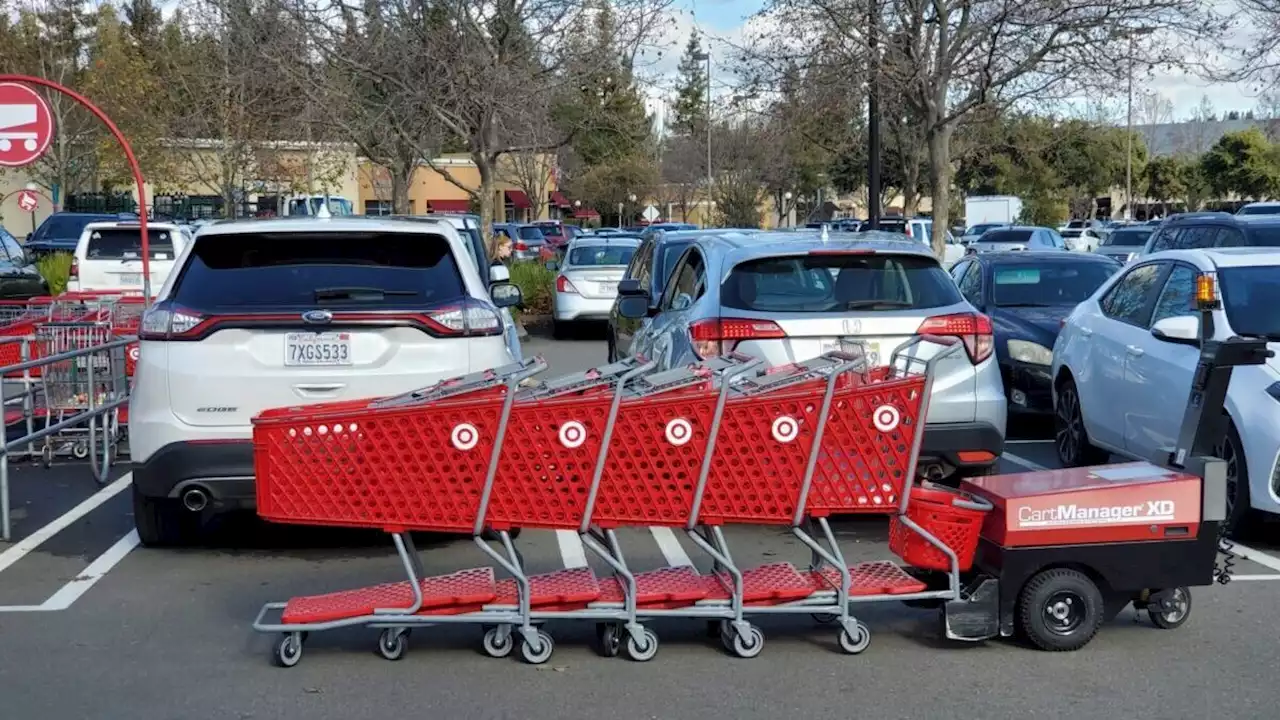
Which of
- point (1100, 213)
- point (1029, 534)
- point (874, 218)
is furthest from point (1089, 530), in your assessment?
point (1100, 213)

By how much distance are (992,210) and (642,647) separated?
5112 centimetres

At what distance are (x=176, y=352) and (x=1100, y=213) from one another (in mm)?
77523

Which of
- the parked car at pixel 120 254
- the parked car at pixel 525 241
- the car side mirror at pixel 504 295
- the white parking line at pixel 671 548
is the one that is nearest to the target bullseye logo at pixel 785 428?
the white parking line at pixel 671 548

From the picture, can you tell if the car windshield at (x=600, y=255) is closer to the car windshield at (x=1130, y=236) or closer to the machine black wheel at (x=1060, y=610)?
the car windshield at (x=1130, y=236)

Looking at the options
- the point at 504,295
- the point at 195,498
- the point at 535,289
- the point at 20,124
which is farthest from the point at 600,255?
the point at 195,498

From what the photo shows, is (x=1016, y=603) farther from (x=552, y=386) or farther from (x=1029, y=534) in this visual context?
(x=552, y=386)

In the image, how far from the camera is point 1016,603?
600 cm

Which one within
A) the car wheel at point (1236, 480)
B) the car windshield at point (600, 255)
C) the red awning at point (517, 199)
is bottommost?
the car wheel at point (1236, 480)

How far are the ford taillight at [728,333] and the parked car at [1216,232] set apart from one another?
7760mm

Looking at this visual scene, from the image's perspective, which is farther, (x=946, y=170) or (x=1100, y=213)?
(x=1100, y=213)

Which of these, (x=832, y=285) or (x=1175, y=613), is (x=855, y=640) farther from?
(x=832, y=285)

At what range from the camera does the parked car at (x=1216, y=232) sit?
15.4 metres

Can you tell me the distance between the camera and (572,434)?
563 centimetres

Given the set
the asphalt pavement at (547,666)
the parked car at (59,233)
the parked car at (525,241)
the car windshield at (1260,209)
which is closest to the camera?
the asphalt pavement at (547,666)
